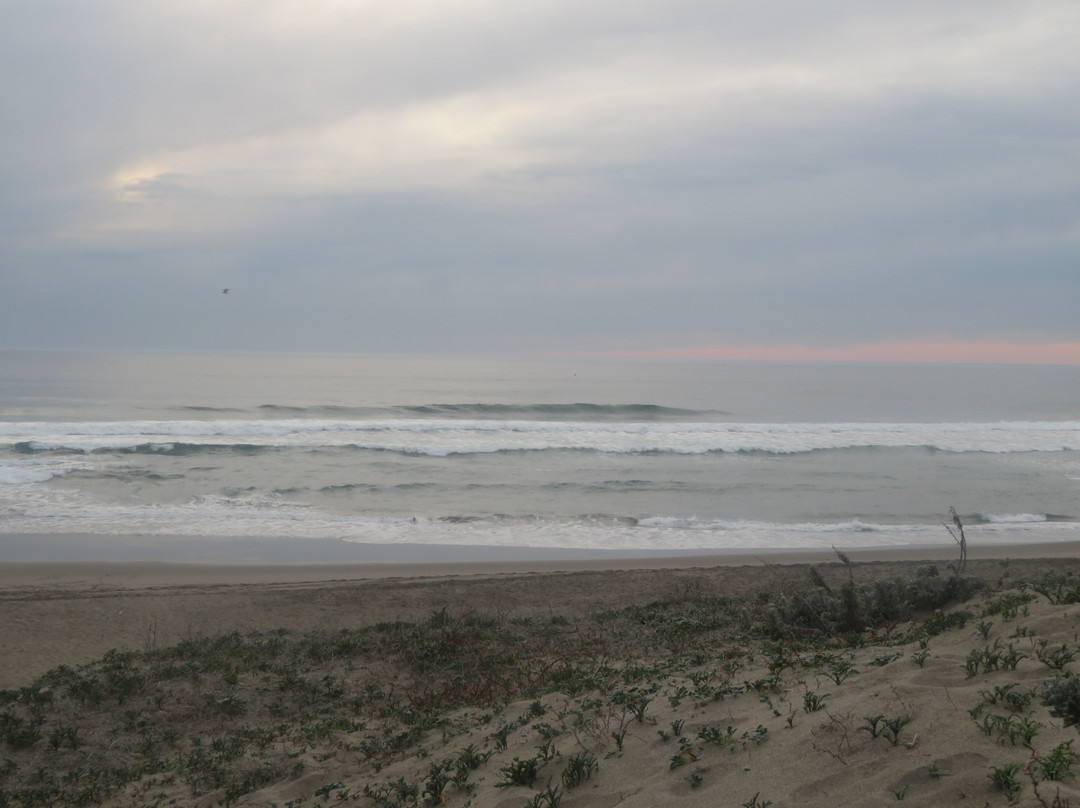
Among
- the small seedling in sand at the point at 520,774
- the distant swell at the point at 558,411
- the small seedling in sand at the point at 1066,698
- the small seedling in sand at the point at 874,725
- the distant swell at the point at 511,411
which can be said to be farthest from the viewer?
the distant swell at the point at 558,411

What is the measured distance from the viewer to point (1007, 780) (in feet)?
9.36

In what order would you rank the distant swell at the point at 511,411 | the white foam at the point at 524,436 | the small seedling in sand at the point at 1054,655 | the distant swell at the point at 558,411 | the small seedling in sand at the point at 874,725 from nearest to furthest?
the small seedling in sand at the point at 874,725, the small seedling in sand at the point at 1054,655, the white foam at the point at 524,436, the distant swell at the point at 511,411, the distant swell at the point at 558,411

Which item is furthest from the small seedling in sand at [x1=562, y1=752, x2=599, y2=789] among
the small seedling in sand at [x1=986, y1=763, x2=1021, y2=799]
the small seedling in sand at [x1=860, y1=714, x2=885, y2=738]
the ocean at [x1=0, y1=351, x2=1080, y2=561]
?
the ocean at [x1=0, y1=351, x2=1080, y2=561]

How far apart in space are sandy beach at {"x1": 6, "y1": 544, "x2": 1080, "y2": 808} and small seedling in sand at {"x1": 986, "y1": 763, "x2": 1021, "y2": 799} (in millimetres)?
32

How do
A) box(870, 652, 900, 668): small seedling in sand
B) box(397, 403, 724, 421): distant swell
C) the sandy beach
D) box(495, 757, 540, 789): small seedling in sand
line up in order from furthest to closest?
box(397, 403, 724, 421): distant swell < box(870, 652, 900, 668): small seedling in sand < box(495, 757, 540, 789): small seedling in sand < the sandy beach

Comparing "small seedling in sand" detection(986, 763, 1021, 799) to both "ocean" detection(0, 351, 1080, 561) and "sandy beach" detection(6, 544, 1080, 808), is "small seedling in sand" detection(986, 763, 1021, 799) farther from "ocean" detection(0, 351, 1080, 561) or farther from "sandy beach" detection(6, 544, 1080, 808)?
"ocean" detection(0, 351, 1080, 561)

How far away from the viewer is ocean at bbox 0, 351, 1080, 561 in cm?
1678

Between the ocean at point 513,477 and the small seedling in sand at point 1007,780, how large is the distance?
12.5 meters

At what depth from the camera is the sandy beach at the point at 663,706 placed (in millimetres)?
3283

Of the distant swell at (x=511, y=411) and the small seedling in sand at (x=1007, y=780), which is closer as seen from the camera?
the small seedling in sand at (x=1007, y=780)

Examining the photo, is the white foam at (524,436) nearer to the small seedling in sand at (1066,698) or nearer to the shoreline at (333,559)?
the shoreline at (333,559)

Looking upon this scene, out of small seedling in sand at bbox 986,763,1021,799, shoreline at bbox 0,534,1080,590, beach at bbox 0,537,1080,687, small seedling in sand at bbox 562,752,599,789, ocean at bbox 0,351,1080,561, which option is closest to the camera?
small seedling in sand at bbox 986,763,1021,799

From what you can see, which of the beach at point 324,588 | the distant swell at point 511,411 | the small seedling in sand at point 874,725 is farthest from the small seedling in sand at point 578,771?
the distant swell at point 511,411

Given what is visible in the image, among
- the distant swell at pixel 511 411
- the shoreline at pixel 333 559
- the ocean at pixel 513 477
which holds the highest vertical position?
the distant swell at pixel 511 411
